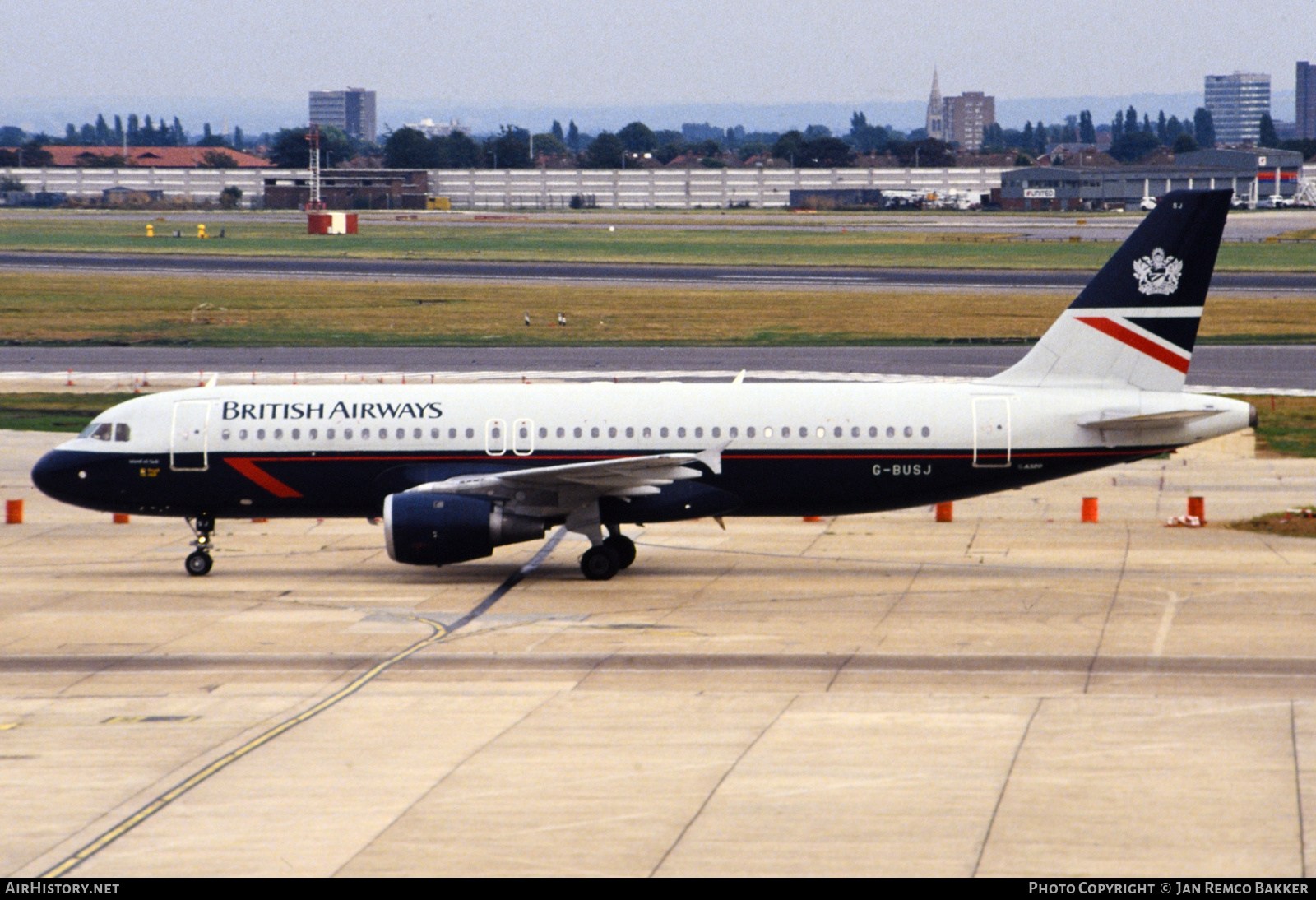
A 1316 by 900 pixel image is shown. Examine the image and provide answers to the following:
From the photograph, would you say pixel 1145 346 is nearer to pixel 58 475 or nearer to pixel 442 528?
pixel 442 528

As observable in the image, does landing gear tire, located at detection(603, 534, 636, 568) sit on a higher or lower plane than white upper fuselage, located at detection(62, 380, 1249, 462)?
lower

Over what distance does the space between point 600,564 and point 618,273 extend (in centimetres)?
7662

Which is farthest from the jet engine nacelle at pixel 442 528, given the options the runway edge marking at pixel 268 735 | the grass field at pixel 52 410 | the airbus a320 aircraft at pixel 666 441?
the grass field at pixel 52 410

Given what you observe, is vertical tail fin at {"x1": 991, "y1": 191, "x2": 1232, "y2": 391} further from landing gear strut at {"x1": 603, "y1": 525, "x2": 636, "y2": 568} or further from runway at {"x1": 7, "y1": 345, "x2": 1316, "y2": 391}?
runway at {"x1": 7, "y1": 345, "x2": 1316, "y2": 391}

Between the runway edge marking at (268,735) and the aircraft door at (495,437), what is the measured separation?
7.99ft

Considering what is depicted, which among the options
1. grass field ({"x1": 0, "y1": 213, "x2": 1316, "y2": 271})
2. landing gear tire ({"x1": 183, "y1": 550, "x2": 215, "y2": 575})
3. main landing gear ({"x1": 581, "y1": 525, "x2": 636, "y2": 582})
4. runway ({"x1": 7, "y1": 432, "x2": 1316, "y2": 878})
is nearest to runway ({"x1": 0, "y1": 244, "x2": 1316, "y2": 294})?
grass field ({"x1": 0, "y1": 213, "x2": 1316, "y2": 271})

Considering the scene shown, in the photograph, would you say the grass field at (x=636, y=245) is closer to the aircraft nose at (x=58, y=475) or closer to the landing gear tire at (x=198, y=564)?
the landing gear tire at (x=198, y=564)

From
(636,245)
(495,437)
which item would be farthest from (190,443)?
(636,245)

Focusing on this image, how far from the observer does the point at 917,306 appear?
82.8 m

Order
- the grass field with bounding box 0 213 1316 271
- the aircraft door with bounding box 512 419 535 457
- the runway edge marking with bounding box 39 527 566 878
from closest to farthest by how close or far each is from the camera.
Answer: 1. the runway edge marking with bounding box 39 527 566 878
2. the aircraft door with bounding box 512 419 535 457
3. the grass field with bounding box 0 213 1316 271

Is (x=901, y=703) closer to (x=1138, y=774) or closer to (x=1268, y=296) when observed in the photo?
(x=1138, y=774)

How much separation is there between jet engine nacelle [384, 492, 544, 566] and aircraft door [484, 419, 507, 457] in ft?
4.90

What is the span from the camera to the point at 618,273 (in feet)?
345

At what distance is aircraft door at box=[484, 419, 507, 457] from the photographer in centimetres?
3012
